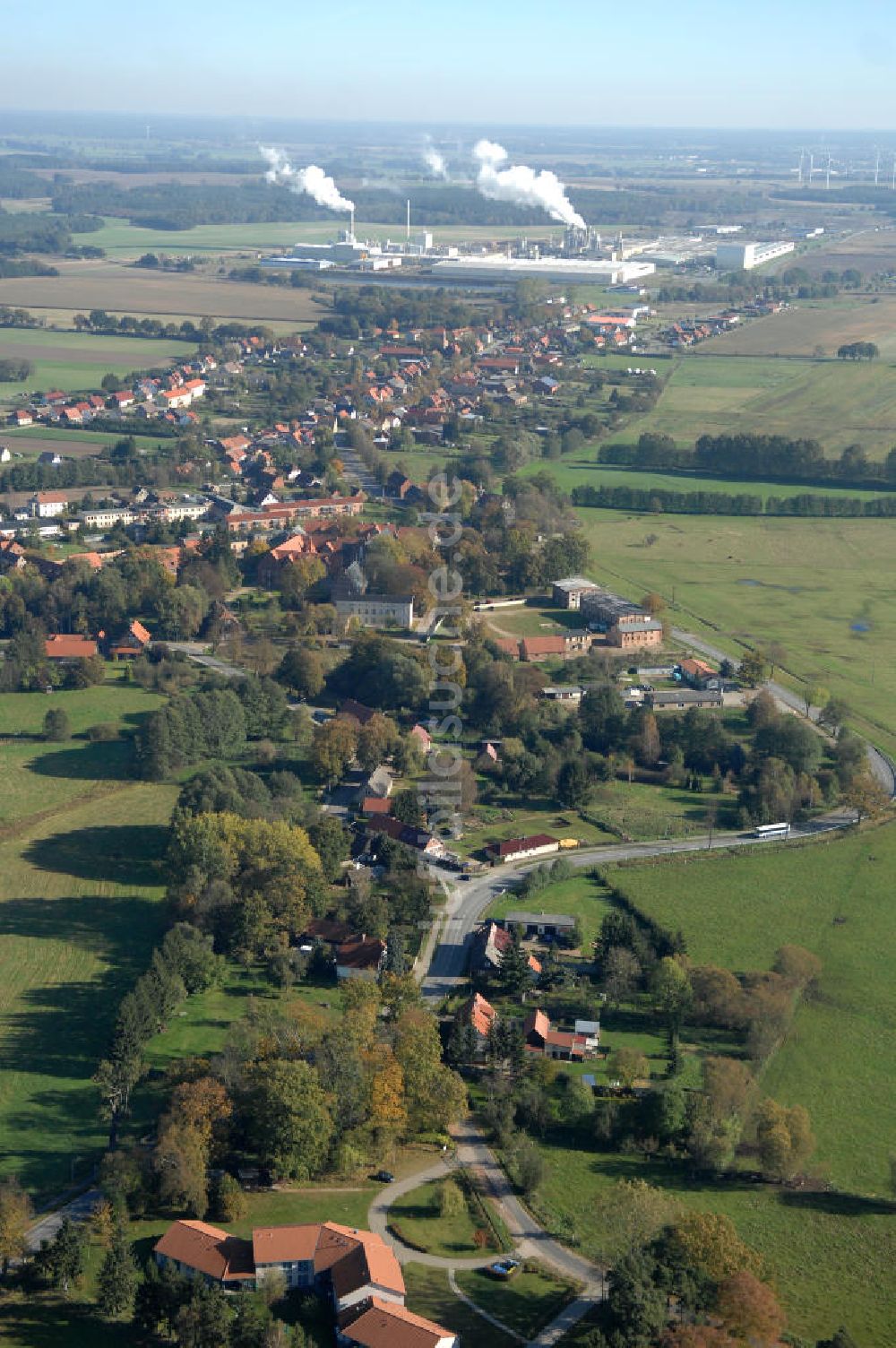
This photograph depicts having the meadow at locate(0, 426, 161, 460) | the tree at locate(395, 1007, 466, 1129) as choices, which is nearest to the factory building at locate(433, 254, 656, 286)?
the meadow at locate(0, 426, 161, 460)

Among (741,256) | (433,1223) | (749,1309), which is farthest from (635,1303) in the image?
(741,256)

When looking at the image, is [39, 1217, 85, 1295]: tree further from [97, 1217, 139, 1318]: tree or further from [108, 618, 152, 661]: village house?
[108, 618, 152, 661]: village house


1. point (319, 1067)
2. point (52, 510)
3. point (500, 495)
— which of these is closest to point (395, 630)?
point (500, 495)

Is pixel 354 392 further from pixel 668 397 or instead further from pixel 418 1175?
pixel 418 1175

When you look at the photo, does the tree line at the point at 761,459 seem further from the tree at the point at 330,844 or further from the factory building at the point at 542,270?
the factory building at the point at 542,270

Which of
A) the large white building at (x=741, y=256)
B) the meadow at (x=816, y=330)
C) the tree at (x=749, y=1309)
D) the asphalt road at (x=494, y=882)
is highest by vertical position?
the large white building at (x=741, y=256)

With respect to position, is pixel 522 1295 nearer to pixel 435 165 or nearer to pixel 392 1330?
pixel 392 1330

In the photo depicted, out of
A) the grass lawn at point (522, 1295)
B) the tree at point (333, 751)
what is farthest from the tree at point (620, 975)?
the tree at point (333, 751)
